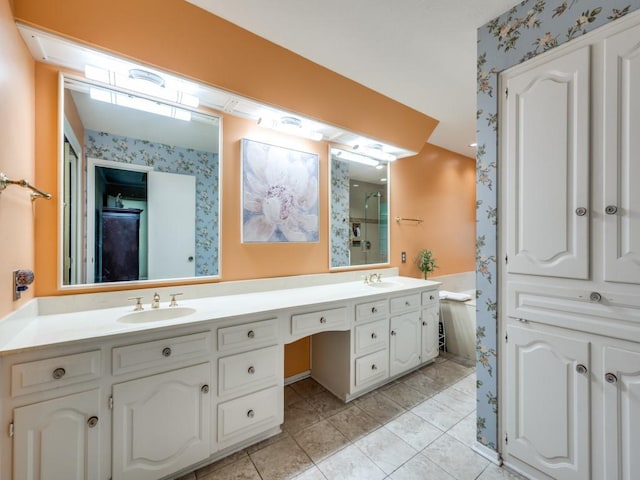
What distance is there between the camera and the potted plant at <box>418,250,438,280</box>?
327 centimetres

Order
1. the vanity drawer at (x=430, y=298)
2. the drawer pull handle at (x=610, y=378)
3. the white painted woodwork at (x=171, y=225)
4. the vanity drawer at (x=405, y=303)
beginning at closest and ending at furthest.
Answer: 1. the drawer pull handle at (x=610, y=378)
2. the white painted woodwork at (x=171, y=225)
3. the vanity drawer at (x=405, y=303)
4. the vanity drawer at (x=430, y=298)

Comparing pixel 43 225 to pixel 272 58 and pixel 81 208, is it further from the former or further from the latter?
pixel 272 58

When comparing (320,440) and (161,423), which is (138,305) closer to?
(161,423)

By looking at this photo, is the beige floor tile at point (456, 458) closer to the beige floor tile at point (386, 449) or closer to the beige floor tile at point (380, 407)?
the beige floor tile at point (386, 449)

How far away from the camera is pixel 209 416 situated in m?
1.40

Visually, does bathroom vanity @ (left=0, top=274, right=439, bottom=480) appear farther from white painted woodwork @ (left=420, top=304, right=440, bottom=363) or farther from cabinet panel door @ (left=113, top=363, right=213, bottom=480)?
white painted woodwork @ (left=420, top=304, right=440, bottom=363)

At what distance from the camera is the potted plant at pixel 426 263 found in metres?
3.27

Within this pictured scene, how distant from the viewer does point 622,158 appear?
3.61 ft

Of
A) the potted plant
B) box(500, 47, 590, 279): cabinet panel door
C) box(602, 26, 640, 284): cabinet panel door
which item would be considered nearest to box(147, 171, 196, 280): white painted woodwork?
box(500, 47, 590, 279): cabinet panel door

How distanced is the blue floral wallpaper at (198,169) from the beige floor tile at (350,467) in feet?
4.46

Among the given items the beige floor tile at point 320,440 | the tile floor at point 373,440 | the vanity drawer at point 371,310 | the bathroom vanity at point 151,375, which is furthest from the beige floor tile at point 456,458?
the vanity drawer at point 371,310

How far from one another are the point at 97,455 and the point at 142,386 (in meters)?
0.29


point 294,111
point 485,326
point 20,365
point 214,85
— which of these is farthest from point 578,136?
point 20,365

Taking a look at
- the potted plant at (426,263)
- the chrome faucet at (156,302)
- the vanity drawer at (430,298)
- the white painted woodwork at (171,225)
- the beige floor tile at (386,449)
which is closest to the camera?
the beige floor tile at (386,449)
